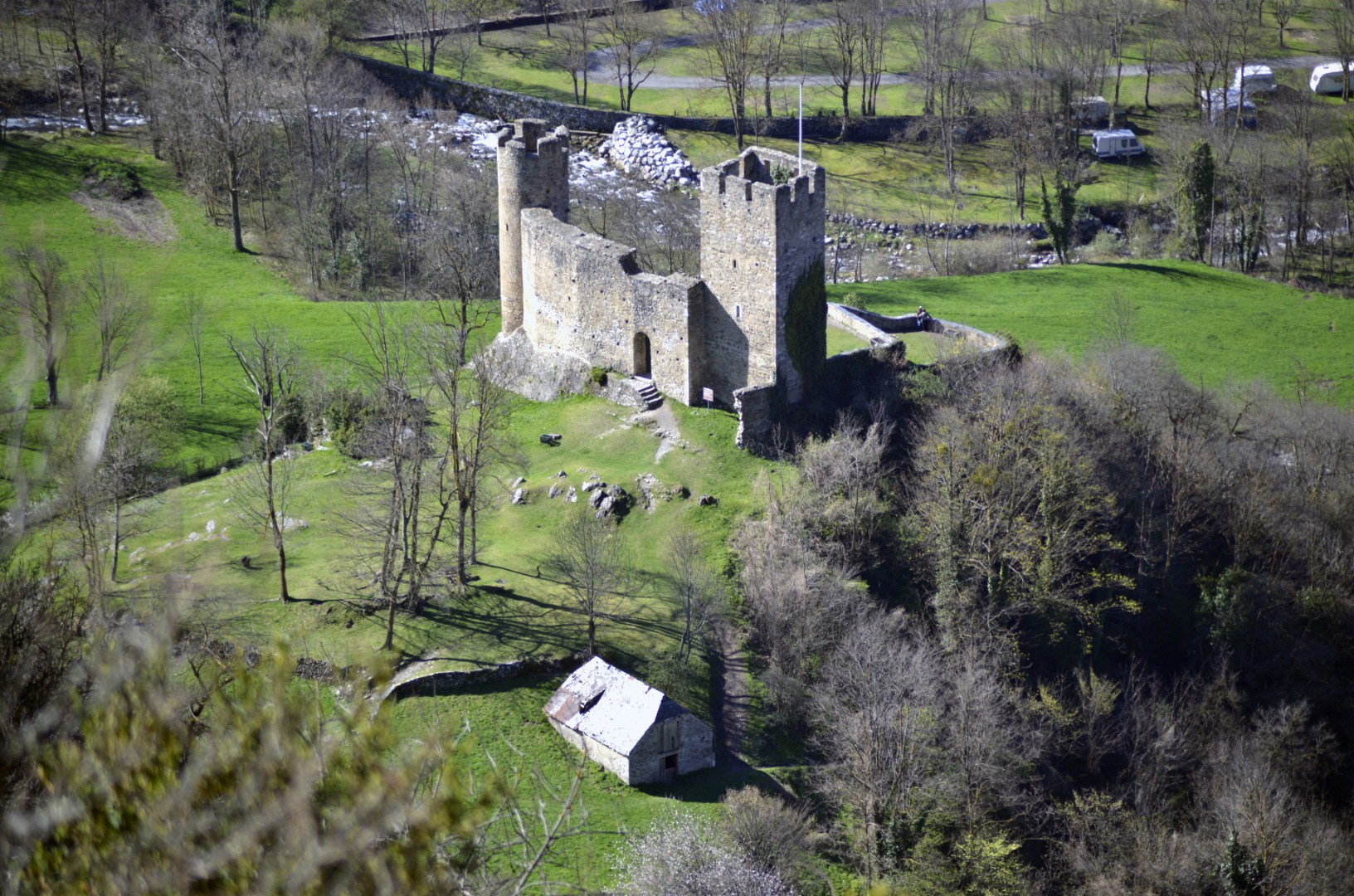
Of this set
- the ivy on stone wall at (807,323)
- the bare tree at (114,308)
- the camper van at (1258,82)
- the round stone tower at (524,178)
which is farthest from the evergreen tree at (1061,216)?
the bare tree at (114,308)

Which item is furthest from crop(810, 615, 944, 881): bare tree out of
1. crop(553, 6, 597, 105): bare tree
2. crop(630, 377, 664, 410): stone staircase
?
crop(553, 6, 597, 105): bare tree

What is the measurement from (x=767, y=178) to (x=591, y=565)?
46.6 feet

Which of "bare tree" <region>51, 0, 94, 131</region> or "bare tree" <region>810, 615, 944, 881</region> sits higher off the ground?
"bare tree" <region>51, 0, 94, 131</region>

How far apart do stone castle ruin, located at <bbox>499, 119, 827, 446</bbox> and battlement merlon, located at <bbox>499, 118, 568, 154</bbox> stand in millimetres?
43

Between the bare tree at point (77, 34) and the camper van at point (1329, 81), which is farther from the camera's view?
the camper van at point (1329, 81)

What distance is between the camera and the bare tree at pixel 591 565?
32.8m

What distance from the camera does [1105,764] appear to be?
A: 1379 inches

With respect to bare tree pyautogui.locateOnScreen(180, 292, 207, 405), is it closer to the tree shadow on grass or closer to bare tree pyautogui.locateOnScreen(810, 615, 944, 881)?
the tree shadow on grass

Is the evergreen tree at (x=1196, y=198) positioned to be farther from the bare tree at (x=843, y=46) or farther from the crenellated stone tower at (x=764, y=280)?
the crenellated stone tower at (x=764, y=280)

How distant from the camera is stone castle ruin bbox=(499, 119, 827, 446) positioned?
3747 cm

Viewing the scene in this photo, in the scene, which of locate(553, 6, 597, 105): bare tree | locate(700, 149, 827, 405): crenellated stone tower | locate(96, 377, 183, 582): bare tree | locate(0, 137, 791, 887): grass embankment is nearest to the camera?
locate(0, 137, 791, 887): grass embankment

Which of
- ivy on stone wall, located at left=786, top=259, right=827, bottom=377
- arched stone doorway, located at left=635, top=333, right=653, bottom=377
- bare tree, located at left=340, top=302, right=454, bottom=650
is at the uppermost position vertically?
ivy on stone wall, located at left=786, top=259, right=827, bottom=377

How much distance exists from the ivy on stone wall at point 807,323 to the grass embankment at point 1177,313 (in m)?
11.2

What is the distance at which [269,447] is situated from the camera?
1266 inches
